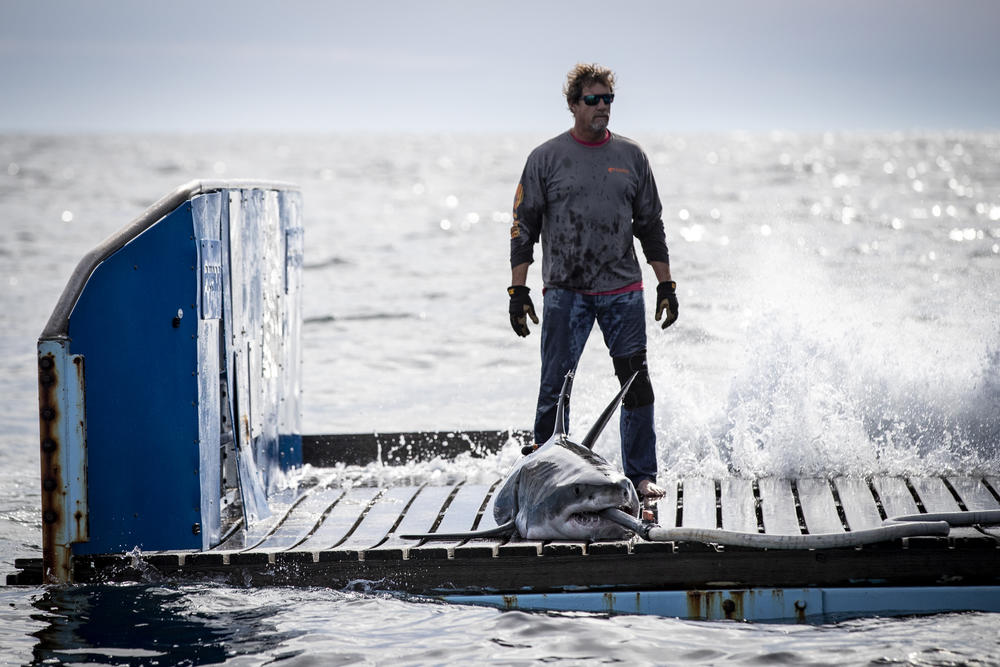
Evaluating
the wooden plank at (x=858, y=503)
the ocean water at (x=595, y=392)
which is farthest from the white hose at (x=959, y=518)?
the ocean water at (x=595, y=392)

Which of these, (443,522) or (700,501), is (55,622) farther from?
(700,501)

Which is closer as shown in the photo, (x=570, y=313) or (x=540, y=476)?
(x=540, y=476)

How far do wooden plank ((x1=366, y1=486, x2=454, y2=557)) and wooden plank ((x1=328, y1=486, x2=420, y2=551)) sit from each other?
47 mm

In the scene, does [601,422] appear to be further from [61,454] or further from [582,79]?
[61,454]

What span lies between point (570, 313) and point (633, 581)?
1.45 meters

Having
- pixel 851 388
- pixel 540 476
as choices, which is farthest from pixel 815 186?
pixel 540 476

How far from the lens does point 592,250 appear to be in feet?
19.0

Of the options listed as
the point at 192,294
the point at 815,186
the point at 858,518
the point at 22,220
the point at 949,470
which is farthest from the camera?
the point at 815,186

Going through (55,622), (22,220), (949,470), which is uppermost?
(22,220)

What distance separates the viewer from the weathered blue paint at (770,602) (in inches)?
193

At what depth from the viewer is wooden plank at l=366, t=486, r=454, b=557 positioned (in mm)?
5346

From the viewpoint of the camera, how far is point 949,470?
246 inches

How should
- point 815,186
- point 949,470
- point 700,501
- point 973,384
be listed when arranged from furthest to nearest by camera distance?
point 815,186, point 973,384, point 949,470, point 700,501

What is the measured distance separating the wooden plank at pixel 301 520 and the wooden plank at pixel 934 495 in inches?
118
